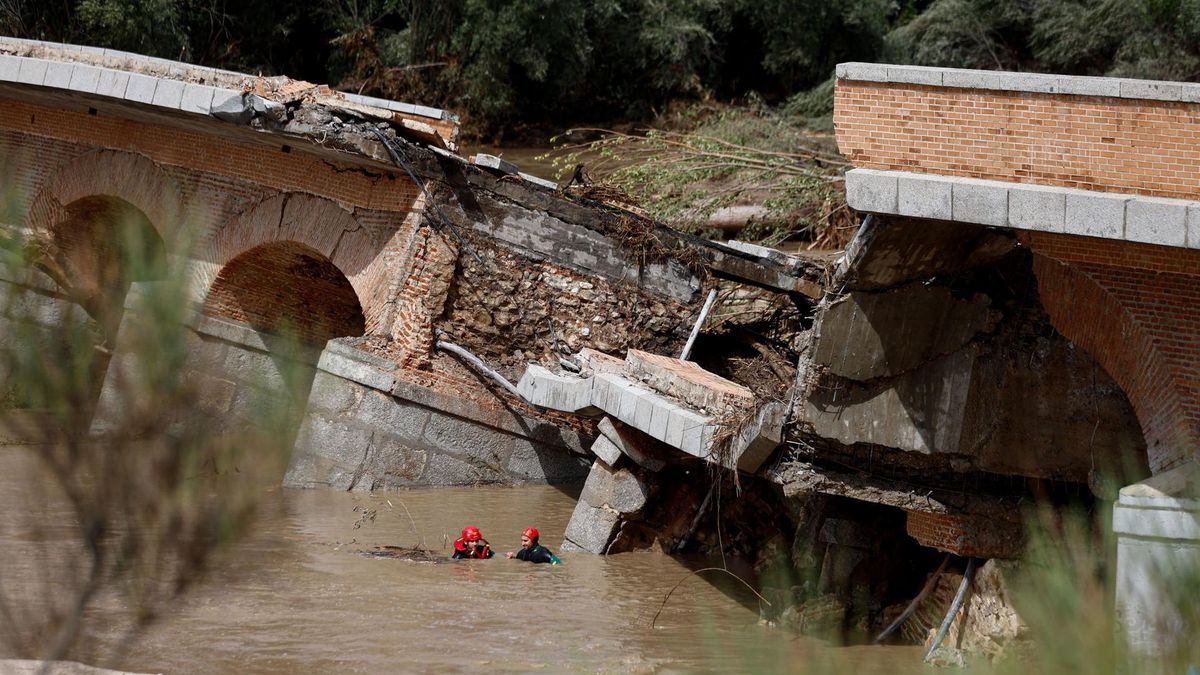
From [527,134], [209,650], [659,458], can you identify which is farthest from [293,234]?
[527,134]

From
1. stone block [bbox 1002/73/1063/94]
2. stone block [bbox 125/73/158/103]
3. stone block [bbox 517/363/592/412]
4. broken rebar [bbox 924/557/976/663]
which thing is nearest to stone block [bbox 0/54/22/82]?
stone block [bbox 125/73/158/103]

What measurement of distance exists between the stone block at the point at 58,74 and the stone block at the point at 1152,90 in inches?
358

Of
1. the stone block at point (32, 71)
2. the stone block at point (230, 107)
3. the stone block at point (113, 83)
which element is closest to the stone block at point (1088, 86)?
the stone block at point (230, 107)

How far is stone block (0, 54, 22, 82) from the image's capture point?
11.7 m

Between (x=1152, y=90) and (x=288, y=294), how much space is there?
29.8 feet

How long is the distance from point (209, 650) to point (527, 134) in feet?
57.9

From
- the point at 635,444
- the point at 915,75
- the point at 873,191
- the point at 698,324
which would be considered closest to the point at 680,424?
the point at 635,444

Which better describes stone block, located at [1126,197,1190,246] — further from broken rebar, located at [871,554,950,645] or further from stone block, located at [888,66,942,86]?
broken rebar, located at [871,554,950,645]

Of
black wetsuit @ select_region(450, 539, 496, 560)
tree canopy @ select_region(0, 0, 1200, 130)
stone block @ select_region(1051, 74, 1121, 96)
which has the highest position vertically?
tree canopy @ select_region(0, 0, 1200, 130)

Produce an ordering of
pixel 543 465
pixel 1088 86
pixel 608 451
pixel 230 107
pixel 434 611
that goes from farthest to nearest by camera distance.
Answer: pixel 543 465 < pixel 230 107 < pixel 608 451 < pixel 434 611 < pixel 1088 86

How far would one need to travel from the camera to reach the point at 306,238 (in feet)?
38.1

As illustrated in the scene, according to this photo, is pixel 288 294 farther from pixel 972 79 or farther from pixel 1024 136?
pixel 1024 136

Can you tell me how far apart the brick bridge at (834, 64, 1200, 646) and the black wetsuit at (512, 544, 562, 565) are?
144 inches

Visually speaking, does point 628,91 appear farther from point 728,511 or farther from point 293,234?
point 728,511
